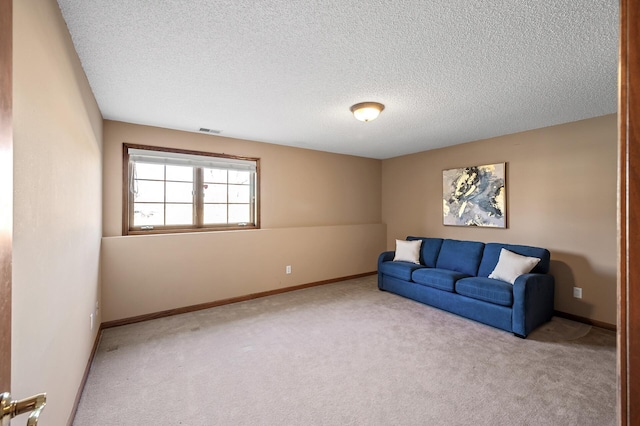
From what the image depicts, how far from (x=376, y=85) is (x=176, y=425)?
2.81m

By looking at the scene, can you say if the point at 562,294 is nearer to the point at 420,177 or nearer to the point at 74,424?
the point at 420,177

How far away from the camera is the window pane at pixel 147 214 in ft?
→ 11.7

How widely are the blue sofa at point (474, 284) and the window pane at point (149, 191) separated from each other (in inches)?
131

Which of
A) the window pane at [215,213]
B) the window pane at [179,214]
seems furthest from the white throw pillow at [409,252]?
the window pane at [179,214]

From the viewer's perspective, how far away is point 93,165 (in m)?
2.61

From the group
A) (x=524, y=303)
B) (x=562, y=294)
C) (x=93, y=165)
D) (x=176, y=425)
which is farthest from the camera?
(x=562, y=294)

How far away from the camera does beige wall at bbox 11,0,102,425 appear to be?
104 cm

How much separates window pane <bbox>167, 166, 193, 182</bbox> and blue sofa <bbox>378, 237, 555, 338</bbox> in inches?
122

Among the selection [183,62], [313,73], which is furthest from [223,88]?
[313,73]

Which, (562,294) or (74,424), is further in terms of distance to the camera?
(562,294)

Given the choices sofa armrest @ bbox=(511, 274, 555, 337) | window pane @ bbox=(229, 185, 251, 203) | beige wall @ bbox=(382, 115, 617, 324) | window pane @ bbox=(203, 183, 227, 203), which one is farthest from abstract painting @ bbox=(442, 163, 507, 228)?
window pane @ bbox=(203, 183, 227, 203)

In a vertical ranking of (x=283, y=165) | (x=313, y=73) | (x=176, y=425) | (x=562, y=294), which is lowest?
(x=176, y=425)

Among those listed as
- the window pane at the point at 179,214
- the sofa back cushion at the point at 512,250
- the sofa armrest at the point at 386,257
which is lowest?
the sofa armrest at the point at 386,257

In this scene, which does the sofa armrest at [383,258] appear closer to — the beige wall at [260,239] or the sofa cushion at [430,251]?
the sofa cushion at [430,251]
